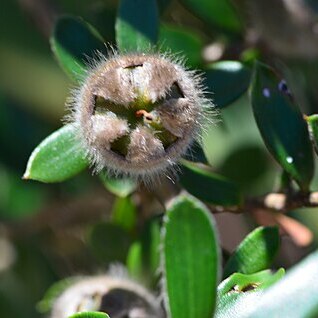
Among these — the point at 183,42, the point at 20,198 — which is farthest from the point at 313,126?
the point at 20,198

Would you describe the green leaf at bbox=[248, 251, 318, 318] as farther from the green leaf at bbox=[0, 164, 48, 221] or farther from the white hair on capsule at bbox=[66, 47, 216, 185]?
the green leaf at bbox=[0, 164, 48, 221]

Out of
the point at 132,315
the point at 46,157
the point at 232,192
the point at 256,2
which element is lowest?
the point at 132,315

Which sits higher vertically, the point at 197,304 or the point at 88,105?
the point at 88,105

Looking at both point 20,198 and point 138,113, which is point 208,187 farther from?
point 20,198

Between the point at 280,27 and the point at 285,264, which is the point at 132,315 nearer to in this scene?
the point at 285,264

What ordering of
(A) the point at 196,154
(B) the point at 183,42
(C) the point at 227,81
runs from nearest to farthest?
(A) the point at 196,154 < (C) the point at 227,81 < (B) the point at 183,42

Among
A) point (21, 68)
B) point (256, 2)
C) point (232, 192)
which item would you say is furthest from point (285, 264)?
point (21, 68)

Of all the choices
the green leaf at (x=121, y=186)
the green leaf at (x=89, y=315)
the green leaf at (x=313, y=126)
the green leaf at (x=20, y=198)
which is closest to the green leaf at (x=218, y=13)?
the green leaf at (x=121, y=186)
